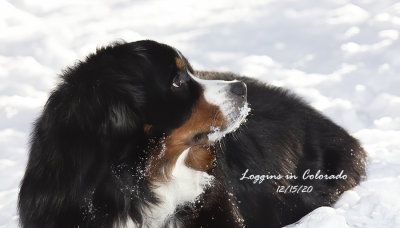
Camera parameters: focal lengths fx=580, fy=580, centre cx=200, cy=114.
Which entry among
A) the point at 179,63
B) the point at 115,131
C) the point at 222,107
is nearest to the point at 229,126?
the point at 222,107

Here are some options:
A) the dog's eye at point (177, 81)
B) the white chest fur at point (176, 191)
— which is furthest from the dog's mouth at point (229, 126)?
the dog's eye at point (177, 81)

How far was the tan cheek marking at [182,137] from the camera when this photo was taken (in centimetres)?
401

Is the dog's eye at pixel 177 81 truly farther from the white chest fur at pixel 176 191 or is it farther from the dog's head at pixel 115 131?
the white chest fur at pixel 176 191

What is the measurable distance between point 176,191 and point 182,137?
43cm

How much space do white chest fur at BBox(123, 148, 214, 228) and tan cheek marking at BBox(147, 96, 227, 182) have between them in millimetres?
80

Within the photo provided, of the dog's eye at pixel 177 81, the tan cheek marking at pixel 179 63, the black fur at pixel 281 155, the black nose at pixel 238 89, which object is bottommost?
the black fur at pixel 281 155

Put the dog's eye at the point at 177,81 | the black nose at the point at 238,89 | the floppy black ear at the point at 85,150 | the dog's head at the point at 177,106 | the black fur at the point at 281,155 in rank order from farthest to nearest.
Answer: the black fur at the point at 281,155 → the black nose at the point at 238,89 → the dog's eye at the point at 177,81 → the dog's head at the point at 177,106 → the floppy black ear at the point at 85,150

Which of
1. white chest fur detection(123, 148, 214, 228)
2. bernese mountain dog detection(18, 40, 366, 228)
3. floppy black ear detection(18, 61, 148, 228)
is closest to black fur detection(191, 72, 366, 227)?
bernese mountain dog detection(18, 40, 366, 228)

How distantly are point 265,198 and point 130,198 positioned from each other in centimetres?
179

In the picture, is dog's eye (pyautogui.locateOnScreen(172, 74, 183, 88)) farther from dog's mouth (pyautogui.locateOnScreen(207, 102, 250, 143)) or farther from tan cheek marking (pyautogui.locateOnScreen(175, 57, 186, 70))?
dog's mouth (pyautogui.locateOnScreen(207, 102, 250, 143))

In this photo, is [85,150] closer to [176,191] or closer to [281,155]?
[176,191]

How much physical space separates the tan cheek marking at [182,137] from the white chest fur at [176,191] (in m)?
0.08

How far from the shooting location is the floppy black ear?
3738mm

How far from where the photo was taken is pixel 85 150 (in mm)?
3723
